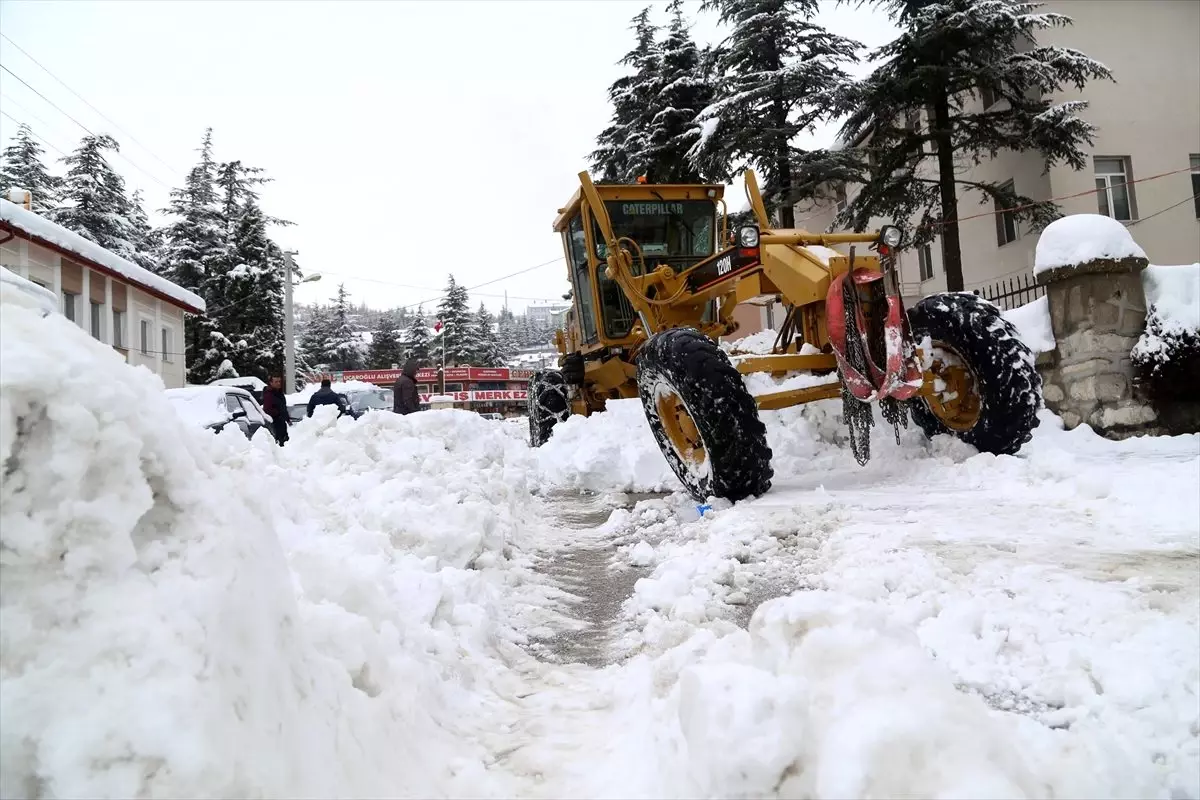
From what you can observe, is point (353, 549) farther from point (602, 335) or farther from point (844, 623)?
point (602, 335)

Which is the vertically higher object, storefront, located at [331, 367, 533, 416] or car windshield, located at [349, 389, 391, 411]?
storefront, located at [331, 367, 533, 416]

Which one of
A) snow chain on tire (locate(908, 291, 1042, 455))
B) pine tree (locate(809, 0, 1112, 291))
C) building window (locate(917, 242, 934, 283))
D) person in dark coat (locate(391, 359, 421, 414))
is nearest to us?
snow chain on tire (locate(908, 291, 1042, 455))

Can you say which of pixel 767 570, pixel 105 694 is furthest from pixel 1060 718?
pixel 105 694

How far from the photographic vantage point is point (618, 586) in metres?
3.78

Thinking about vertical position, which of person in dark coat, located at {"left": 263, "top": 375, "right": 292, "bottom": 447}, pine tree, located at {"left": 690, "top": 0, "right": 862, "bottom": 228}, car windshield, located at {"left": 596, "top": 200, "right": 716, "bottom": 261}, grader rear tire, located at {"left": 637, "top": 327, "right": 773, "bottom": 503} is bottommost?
grader rear tire, located at {"left": 637, "top": 327, "right": 773, "bottom": 503}

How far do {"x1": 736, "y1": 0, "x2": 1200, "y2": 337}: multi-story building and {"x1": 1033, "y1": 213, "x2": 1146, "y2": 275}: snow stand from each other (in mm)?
12692

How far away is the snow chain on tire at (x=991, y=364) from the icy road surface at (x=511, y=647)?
1.15 meters

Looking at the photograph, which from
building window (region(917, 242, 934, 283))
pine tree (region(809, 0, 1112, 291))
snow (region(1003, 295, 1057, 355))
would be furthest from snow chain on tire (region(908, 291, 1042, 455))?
building window (region(917, 242, 934, 283))

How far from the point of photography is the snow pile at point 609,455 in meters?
6.88

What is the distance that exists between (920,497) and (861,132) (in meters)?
16.2

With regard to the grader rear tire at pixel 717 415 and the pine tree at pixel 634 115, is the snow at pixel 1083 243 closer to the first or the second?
the grader rear tire at pixel 717 415

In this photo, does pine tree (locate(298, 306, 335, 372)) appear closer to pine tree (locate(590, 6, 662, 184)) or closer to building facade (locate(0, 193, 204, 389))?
building facade (locate(0, 193, 204, 389))

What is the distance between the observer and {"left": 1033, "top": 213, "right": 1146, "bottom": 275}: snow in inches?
248

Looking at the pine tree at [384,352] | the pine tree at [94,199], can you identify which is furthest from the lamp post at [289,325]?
the pine tree at [384,352]
